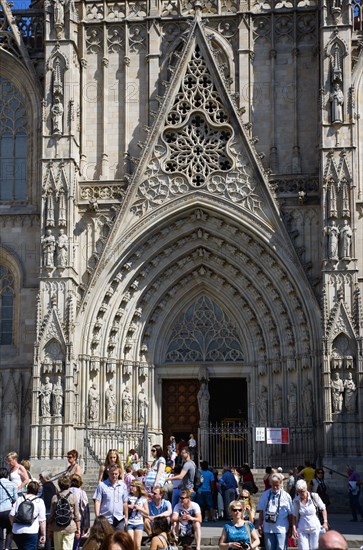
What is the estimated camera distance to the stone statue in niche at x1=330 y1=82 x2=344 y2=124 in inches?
1251

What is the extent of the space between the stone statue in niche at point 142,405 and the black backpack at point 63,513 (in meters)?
17.7

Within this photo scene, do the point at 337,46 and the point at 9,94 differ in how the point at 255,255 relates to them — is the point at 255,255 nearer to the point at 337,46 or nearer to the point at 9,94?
the point at 337,46

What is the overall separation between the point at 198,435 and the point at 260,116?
10.2 m

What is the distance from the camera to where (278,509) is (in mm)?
15641

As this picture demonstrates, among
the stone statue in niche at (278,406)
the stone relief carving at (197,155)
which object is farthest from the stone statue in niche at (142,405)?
the stone relief carving at (197,155)

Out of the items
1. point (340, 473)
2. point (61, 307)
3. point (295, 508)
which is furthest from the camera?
point (61, 307)

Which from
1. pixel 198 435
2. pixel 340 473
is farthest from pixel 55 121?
pixel 340 473

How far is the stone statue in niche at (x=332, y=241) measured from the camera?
31.0m

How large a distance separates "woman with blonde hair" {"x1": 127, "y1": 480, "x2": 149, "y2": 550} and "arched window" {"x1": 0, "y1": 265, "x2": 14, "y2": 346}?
17730 millimetres

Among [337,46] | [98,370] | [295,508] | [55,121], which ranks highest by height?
[337,46]

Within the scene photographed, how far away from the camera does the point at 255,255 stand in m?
32.7

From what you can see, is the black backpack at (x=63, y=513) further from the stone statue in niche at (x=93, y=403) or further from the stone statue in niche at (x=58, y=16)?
→ the stone statue in niche at (x=58, y=16)

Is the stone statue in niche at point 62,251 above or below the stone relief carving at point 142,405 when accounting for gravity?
above

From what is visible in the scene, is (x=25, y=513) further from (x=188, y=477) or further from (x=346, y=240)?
(x=346, y=240)
